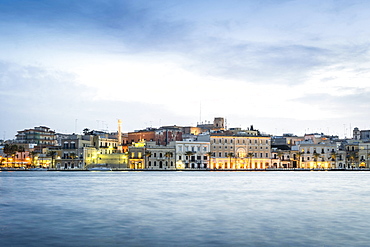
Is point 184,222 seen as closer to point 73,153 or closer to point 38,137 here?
point 73,153

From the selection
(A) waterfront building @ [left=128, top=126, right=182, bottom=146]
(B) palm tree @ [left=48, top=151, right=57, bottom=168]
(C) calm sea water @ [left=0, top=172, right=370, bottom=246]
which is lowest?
(C) calm sea water @ [left=0, top=172, right=370, bottom=246]

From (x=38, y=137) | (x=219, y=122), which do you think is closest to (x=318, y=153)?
(x=219, y=122)

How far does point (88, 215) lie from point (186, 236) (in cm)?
772

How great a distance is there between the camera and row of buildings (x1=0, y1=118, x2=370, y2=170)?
108 metres

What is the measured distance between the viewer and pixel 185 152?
109 metres

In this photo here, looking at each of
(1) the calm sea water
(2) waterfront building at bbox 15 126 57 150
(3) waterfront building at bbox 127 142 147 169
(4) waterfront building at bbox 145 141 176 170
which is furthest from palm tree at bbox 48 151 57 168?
(1) the calm sea water

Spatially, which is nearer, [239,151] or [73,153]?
[73,153]

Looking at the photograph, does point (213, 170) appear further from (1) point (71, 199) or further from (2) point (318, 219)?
(2) point (318, 219)

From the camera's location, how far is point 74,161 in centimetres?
10588

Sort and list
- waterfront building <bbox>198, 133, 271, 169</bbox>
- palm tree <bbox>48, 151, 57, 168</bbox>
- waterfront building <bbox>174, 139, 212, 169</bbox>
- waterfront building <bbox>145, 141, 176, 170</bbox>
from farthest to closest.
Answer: waterfront building <bbox>198, 133, 271, 169</bbox> < waterfront building <bbox>174, 139, 212, 169</bbox> < waterfront building <bbox>145, 141, 176, 170</bbox> < palm tree <bbox>48, 151, 57, 168</bbox>

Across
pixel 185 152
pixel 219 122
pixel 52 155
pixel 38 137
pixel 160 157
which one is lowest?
pixel 160 157

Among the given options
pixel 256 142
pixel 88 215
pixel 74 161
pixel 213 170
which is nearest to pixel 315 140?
pixel 256 142

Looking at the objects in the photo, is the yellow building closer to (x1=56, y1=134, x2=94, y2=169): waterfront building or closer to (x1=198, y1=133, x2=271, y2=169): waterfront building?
(x1=198, y1=133, x2=271, y2=169): waterfront building

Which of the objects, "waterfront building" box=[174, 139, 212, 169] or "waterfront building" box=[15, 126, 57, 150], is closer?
"waterfront building" box=[174, 139, 212, 169]
